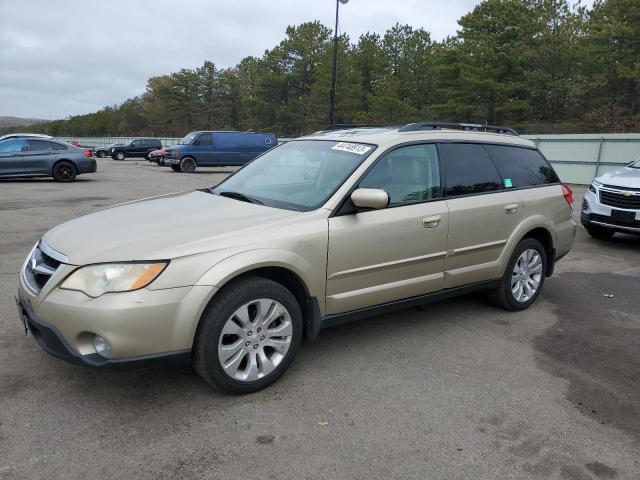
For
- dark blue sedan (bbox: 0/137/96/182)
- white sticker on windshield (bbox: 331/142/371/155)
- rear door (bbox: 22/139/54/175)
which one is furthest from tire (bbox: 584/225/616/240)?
rear door (bbox: 22/139/54/175)

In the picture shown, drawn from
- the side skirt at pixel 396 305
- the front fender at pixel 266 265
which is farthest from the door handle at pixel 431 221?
the front fender at pixel 266 265

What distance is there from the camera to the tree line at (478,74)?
3250 centimetres

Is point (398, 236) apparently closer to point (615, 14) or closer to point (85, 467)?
point (85, 467)

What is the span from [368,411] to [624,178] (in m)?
7.04

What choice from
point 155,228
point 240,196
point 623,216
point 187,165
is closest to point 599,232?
point 623,216

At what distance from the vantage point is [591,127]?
3050 centimetres

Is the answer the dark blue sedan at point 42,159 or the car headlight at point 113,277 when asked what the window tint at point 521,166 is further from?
the dark blue sedan at point 42,159

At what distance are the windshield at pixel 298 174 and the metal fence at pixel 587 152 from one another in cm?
1716

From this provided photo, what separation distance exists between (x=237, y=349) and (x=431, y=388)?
128cm

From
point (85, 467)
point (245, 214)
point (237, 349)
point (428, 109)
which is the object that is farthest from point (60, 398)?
point (428, 109)

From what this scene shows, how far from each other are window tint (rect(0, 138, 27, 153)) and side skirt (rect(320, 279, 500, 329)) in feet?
49.0

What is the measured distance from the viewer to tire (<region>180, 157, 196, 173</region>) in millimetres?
23594

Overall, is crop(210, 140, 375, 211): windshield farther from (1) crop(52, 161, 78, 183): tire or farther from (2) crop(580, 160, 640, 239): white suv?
(1) crop(52, 161, 78, 183): tire

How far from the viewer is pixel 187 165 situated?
23719mm
